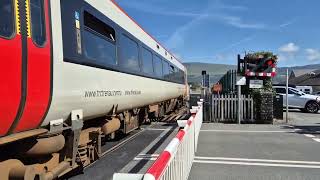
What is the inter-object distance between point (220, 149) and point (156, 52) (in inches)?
263

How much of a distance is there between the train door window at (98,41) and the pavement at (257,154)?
261 centimetres

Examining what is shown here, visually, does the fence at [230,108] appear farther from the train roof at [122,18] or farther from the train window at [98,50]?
the train window at [98,50]

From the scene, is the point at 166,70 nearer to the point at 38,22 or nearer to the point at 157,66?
the point at 157,66

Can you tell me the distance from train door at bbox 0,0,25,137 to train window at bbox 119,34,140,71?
17.6 ft

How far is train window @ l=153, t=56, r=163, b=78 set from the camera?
16859mm

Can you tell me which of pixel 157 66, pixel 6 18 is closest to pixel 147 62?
pixel 157 66

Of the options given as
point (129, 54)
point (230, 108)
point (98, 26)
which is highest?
point (98, 26)

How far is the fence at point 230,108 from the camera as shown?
19.3 metres

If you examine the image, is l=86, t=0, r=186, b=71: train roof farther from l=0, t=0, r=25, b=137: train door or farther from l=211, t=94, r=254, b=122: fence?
l=211, t=94, r=254, b=122: fence

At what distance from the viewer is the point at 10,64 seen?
4.99 m

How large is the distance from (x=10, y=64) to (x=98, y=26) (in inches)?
159

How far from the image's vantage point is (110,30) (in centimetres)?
990

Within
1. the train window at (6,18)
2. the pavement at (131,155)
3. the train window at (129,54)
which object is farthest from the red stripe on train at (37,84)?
the train window at (129,54)

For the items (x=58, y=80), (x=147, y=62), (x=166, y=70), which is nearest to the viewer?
(x=58, y=80)
